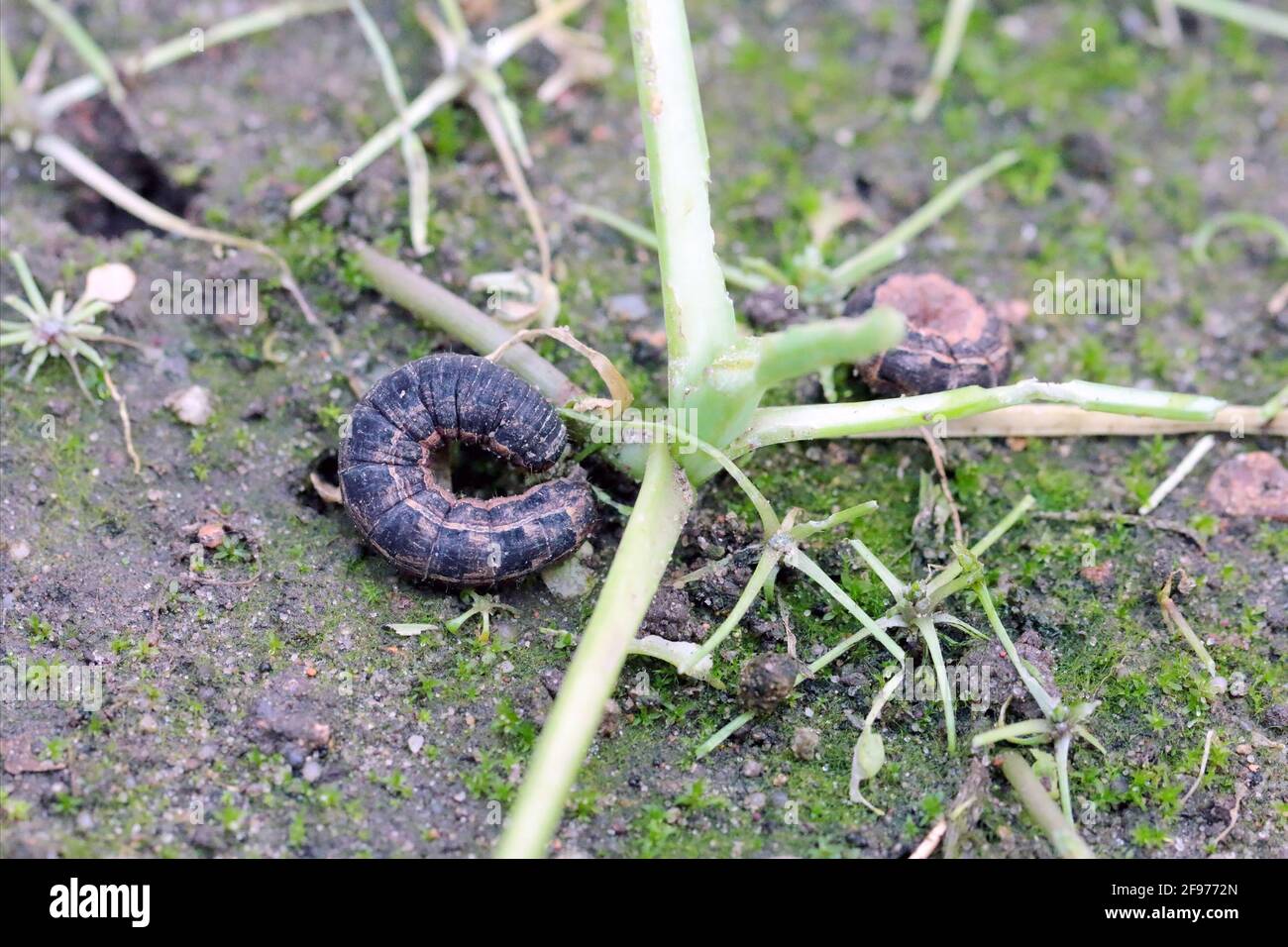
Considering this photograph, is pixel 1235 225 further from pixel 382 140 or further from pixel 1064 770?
pixel 382 140

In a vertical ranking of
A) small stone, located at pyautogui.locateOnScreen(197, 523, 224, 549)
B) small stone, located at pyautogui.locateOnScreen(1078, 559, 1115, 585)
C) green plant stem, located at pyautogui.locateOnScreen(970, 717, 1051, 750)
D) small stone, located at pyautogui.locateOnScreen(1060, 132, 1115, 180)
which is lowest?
green plant stem, located at pyautogui.locateOnScreen(970, 717, 1051, 750)

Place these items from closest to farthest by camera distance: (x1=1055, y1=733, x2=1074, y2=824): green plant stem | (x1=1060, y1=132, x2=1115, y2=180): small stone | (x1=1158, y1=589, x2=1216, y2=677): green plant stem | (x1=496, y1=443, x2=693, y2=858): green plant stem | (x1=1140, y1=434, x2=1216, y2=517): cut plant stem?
(x1=496, y1=443, x2=693, y2=858): green plant stem
(x1=1055, y1=733, x2=1074, y2=824): green plant stem
(x1=1158, y1=589, x2=1216, y2=677): green plant stem
(x1=1140, y1=434, x2=1216, y2=517): cut plant stem
(x1=1060, y1=132, x2=1115, y2=180): small stone

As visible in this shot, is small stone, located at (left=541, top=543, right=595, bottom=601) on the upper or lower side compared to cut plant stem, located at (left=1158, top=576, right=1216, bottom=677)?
upper

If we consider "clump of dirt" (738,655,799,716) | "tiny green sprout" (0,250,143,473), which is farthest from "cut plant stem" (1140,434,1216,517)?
"tiny green sprout" (0,250,143,473)

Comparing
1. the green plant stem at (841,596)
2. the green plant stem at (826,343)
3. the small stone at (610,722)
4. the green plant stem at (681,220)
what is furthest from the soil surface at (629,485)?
the green plant stem at (826,343)

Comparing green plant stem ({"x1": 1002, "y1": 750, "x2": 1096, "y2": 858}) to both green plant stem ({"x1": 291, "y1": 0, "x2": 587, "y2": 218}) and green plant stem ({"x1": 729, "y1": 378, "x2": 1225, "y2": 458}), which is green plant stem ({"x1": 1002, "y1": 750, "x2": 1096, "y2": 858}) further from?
green plant stem ({"x1": 291, "y1": 0, "x2": 587, "y2": 218})

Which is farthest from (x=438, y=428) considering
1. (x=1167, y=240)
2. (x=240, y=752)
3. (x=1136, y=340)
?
(x=1167, y=240)
